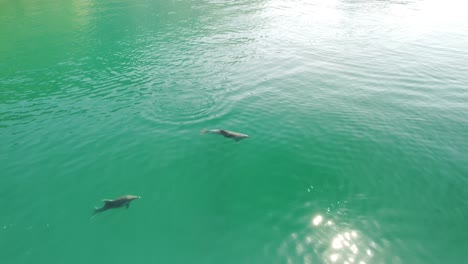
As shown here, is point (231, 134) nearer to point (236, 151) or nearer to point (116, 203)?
point (236, 151)

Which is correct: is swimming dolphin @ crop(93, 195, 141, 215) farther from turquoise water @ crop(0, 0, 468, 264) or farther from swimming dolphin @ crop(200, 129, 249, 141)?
swimming dolphin @ crop(200, 129, 249, 141)

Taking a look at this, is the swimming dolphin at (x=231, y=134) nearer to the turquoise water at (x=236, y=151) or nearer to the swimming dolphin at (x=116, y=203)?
the turquoise water at (x=236, y=151)

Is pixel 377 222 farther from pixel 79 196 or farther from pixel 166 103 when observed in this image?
pixel 166 103

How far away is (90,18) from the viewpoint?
81812 mm

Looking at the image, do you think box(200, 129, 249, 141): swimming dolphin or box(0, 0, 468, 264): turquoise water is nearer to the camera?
box(0, 0, 468, 264): turquoise water

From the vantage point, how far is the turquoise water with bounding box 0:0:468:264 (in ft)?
66.2

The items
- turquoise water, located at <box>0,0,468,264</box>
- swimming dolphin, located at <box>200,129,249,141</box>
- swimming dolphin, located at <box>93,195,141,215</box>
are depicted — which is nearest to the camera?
turquoise water, located at <box>0,0,468,264</box>

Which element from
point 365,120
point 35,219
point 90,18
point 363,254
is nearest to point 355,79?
point 365,120

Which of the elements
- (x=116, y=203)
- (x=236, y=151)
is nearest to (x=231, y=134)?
(x=236, y=151)

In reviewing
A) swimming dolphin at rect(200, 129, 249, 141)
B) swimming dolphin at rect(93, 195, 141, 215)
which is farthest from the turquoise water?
swimming dolphin at rect(200, 129, 249, 141)

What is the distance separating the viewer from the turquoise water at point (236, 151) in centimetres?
2019

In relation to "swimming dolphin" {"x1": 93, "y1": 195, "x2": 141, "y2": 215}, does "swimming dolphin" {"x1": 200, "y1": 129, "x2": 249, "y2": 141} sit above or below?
above

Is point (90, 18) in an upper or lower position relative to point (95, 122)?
upper

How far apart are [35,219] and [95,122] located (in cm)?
1421
